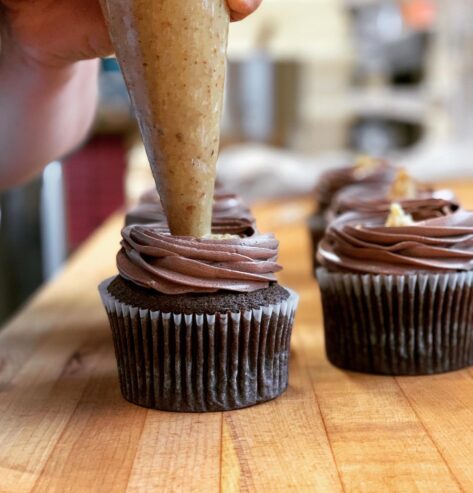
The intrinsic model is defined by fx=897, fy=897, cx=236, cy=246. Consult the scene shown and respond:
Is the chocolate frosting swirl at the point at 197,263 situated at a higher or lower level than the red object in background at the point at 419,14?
higher

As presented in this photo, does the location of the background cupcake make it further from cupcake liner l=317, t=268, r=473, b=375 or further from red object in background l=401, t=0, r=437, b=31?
red object in background l=401, t=0, r=437, b=31

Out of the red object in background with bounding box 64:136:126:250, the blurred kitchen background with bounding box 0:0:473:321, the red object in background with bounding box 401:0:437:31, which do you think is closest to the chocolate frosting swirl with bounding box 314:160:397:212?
the blurred kitchen background with bounding box 0:0:473:321

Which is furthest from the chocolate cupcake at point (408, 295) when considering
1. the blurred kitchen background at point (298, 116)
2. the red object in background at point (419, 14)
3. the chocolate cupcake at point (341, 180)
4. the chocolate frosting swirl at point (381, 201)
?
the red object in background at point (419, 14)

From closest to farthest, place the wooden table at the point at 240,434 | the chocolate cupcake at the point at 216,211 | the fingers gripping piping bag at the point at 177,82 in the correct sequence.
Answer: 1. the wooden table at the point at 240,434
2. the fingers gripping piping bag at the point at 177,82
3. the chocolate cupcake at the point at 216,211

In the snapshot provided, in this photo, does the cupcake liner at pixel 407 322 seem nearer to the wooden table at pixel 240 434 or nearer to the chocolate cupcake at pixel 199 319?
the wooden table at pixel 240 434

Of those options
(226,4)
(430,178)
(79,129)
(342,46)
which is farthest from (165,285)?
(342,46)
